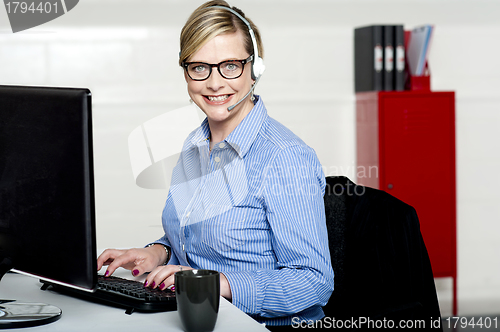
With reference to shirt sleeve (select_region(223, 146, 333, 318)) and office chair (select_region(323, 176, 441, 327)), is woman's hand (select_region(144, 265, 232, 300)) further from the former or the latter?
office chair (select_region(323, 176, 441, 327))

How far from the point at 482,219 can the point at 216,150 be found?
2453 millimetres

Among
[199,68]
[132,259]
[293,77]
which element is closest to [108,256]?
[132,259]

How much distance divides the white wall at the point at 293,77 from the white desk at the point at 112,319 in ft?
6.56

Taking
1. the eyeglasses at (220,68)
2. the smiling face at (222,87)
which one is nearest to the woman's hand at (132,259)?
the smiling face at (222,87)

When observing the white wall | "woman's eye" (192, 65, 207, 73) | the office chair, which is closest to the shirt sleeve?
the office chair

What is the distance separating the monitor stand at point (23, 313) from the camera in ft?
2.67

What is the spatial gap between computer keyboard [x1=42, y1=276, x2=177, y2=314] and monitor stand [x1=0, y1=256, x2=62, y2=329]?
0.26ft

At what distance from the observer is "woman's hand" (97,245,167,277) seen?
1.16m

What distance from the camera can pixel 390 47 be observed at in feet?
9.35

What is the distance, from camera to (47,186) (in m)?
0.78

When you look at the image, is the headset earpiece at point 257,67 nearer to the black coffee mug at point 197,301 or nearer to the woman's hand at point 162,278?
the woman's hand at point 162,278

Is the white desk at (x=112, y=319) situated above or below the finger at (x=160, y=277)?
below

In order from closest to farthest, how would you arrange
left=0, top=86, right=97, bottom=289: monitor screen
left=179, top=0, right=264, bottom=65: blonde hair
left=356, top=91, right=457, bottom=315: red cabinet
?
1. left=0, top=86, right=97, bottom=289: monitor screen
2. left=179, top=0, right=264, bottom=65: blonde hair
3. left=356, top=91, right=457, bottom=315: red cabinet

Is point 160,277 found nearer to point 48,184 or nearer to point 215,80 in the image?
point 48,184
